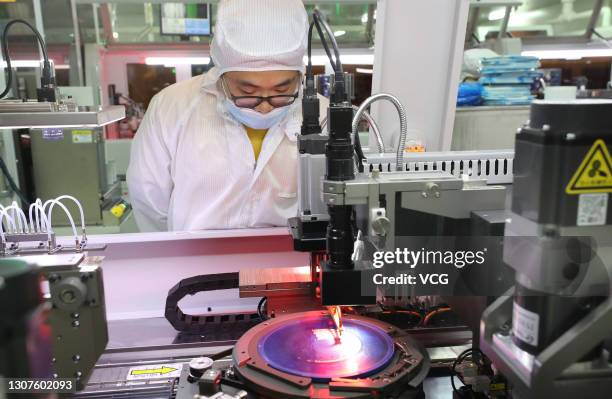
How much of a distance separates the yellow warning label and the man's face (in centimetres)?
138

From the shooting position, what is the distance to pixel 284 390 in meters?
0.85

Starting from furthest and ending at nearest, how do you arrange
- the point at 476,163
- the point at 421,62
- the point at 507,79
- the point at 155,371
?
1. the point at 507,79
2. the point at 421,62
3. the point at 476,163
4. the point at 155,371

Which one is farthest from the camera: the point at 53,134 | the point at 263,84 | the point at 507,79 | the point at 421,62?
the point at 53,134

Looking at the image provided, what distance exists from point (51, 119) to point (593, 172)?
1.08 meters

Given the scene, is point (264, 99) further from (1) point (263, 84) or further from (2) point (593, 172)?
(2) point (593, 172)

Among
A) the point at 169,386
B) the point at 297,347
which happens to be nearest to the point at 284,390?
the point at 297,347

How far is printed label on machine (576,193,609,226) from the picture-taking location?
0.68m

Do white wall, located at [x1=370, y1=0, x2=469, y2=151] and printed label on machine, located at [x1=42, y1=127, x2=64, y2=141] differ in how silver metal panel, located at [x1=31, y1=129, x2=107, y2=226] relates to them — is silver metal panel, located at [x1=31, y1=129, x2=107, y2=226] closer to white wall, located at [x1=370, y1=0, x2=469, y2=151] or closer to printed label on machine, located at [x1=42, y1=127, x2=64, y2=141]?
printed label on machine, located at [x1=42, y1=127, x2=64, y2=141]

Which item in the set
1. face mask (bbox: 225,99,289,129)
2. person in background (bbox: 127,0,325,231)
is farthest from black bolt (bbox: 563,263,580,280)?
face mask (bbox: 225,99,289,129)

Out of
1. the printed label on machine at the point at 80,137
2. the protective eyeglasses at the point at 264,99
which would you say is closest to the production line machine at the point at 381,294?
the protective eyeglasses at the point at 264,99

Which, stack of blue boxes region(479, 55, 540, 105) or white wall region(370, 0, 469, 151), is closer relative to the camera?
white wall region(370, 0, 469, 151)

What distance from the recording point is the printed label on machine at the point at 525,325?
0.72 meters

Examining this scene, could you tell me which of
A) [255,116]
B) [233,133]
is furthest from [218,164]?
[255,116]

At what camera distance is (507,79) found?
2.29 m
